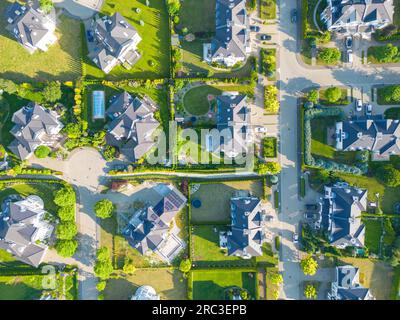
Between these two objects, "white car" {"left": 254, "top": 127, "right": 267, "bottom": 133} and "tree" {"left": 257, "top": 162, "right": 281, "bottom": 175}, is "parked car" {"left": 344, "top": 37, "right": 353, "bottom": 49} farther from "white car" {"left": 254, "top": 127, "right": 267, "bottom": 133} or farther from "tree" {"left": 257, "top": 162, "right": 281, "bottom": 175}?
"tree" {"left": 257, "top": 162, "right": 281, "bottom": 175}

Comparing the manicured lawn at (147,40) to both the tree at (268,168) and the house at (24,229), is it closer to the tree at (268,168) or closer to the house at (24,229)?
the tree at (268,168)

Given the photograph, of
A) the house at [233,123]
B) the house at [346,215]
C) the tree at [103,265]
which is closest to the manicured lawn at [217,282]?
the tree at [103,265]

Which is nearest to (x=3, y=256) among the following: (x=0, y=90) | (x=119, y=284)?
(x=119, y=284)

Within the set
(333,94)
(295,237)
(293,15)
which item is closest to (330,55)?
(333,94)

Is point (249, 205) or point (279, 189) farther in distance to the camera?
point (279, 189)

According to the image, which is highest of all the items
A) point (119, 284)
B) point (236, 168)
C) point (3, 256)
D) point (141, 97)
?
point (141, 97)

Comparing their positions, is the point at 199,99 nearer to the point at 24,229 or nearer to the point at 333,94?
the point at 333,94

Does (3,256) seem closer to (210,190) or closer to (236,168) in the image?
(210,190)

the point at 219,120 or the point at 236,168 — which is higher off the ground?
the point at 219,120
